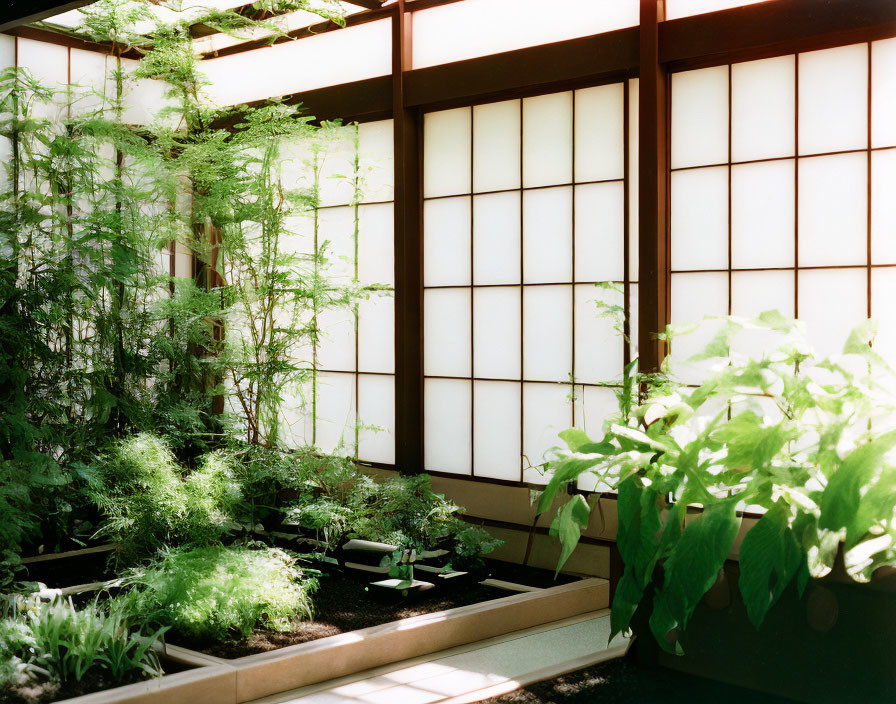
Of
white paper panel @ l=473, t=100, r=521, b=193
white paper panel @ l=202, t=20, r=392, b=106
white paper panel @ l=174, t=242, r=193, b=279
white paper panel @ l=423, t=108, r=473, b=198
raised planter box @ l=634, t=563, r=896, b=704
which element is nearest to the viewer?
raised planter box @ l=634, t=563, r=896, b=704

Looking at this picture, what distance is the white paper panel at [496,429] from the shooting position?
5.58 meters

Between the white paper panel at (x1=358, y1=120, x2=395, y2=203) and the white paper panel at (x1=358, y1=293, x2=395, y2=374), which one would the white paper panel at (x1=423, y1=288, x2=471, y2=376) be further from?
the white paper panel at (x1=358, y1=120, x2=395, y2=203)

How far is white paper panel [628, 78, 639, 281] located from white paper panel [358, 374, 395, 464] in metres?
1.82

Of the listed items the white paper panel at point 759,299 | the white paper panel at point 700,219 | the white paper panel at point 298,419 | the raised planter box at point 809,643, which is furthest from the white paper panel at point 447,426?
the raised planter box at point 809,643

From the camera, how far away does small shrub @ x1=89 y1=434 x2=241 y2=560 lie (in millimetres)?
4598

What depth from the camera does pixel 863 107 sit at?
436 cm

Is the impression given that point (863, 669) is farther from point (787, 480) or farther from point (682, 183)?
point (682, 183)

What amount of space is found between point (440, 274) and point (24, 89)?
8.78 feet

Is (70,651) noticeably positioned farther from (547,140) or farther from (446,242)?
(547,140)

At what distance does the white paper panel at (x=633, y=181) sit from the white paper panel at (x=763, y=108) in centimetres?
50

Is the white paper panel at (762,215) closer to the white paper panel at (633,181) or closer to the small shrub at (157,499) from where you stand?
the white paper panel at (633,181)

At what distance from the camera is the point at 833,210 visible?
4.46 meters

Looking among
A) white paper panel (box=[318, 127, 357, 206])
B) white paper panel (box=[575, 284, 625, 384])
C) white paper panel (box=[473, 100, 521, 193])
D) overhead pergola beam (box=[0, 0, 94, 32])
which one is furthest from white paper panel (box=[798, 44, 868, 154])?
overhead pergola beam (box=[0, 0, 94, 32])

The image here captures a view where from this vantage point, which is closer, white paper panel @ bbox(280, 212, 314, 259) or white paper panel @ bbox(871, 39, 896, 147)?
white paper panel @ bbox(871, 39, 896, 147)
